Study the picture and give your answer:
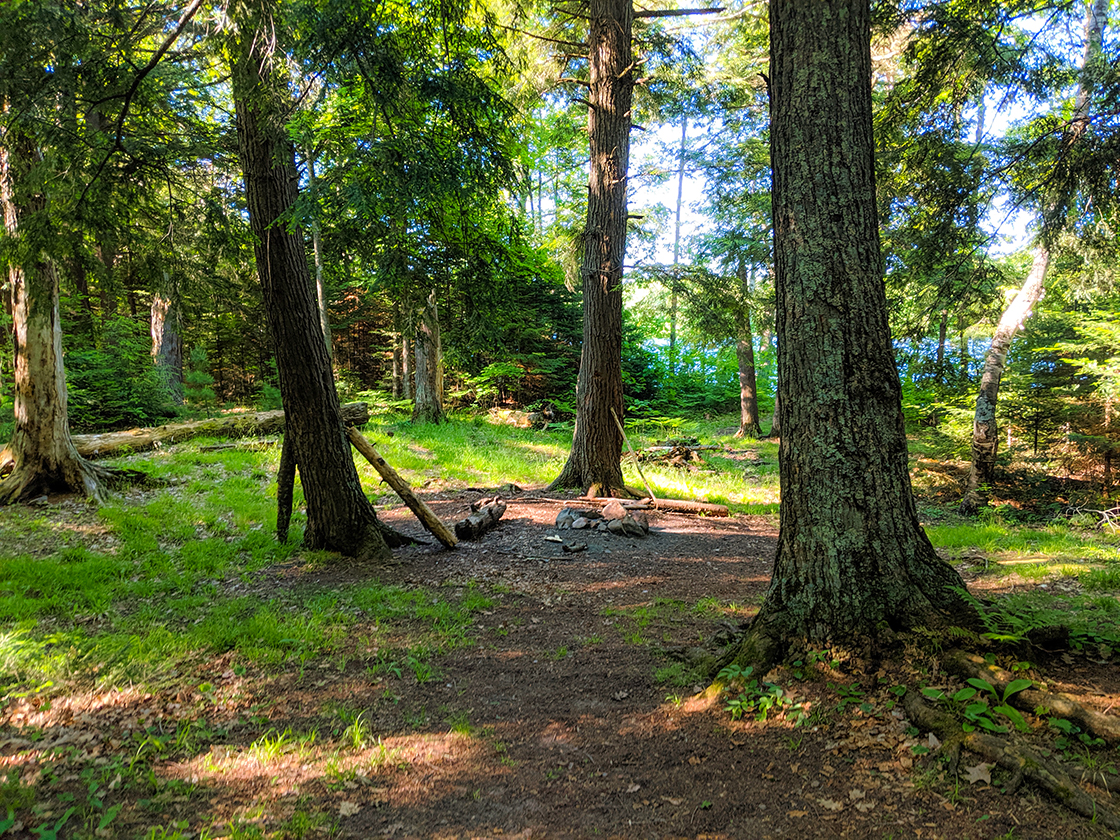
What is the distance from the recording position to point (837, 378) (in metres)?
3.05

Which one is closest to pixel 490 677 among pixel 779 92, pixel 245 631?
pixel 245 631

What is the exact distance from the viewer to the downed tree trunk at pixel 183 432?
10.2 metres

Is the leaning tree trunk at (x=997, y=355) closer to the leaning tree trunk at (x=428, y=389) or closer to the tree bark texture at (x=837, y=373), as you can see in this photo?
the tree bark texture at (x=837, y=373)

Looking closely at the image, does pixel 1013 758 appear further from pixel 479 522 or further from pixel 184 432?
pixel 184 432

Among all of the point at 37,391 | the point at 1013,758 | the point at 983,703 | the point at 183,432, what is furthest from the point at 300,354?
the point at 183,432

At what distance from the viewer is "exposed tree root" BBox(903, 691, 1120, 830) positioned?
197 centimetres

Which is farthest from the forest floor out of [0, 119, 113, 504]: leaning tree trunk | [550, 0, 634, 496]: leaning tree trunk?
[0, 119, 113, 504]: leaning tree trunk

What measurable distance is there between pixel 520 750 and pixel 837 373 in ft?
8.70

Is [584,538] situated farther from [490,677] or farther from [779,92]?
[779,92]

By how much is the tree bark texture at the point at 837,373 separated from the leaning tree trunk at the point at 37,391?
866 centimetres

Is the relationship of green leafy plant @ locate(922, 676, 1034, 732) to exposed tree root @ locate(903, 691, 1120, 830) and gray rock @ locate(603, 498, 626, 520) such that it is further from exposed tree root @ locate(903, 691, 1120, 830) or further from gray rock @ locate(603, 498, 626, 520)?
gray rock @ locate(603, 498, 626, 520)

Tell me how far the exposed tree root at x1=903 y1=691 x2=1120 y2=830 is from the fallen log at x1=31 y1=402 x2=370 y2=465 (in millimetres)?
9077

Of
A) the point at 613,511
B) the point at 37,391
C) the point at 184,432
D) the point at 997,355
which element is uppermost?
the point at 997,355

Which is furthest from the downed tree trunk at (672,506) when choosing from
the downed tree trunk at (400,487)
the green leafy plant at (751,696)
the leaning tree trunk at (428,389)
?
the leaning tree trunk at (428,389)
